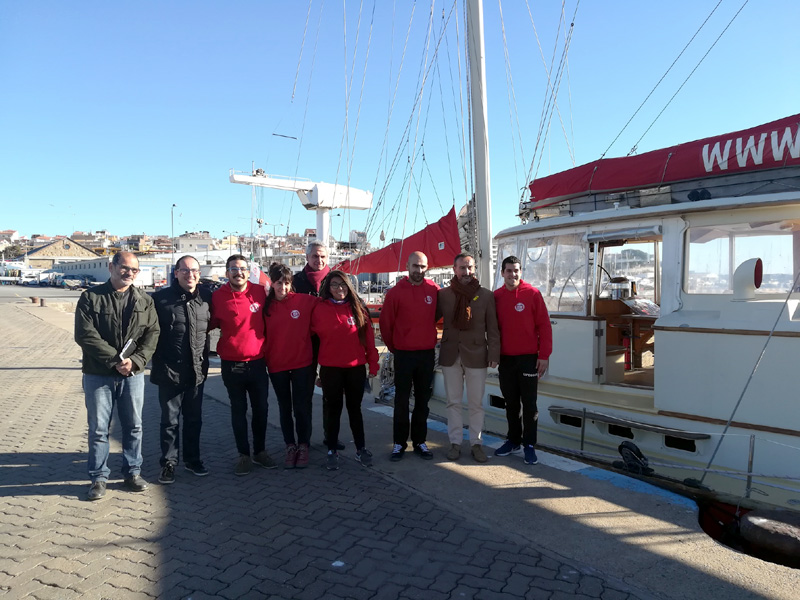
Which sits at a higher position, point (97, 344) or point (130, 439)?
point (97, 344)

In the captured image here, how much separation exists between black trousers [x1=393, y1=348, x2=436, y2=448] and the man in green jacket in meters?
2.06

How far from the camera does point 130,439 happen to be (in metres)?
4.19

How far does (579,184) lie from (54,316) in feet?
78.8

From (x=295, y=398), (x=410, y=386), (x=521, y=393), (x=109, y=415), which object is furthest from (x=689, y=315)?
(x=109, y=415)

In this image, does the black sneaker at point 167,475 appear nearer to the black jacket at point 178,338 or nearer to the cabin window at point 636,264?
the black jacket at point 178,338

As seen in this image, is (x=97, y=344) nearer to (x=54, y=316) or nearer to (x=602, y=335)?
(x=602, y=335)

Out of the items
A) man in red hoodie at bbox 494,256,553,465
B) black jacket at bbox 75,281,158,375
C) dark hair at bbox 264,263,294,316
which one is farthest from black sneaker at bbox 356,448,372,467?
black jacket at bbox 75,281,158,375

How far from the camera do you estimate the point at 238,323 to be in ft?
14.8

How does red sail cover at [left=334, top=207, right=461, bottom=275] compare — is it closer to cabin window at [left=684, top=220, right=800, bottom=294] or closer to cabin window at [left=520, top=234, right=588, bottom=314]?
cabin window at [left=520, top=234, right=588, bottom=314]

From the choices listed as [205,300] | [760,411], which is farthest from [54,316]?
[760,411]

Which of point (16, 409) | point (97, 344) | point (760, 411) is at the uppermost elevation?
point (97, 344)

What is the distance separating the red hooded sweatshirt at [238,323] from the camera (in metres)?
4.50

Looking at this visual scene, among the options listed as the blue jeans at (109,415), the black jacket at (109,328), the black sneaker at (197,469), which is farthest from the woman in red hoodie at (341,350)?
the blue jeans at (109,415)

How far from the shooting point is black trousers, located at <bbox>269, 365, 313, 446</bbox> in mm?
4691
